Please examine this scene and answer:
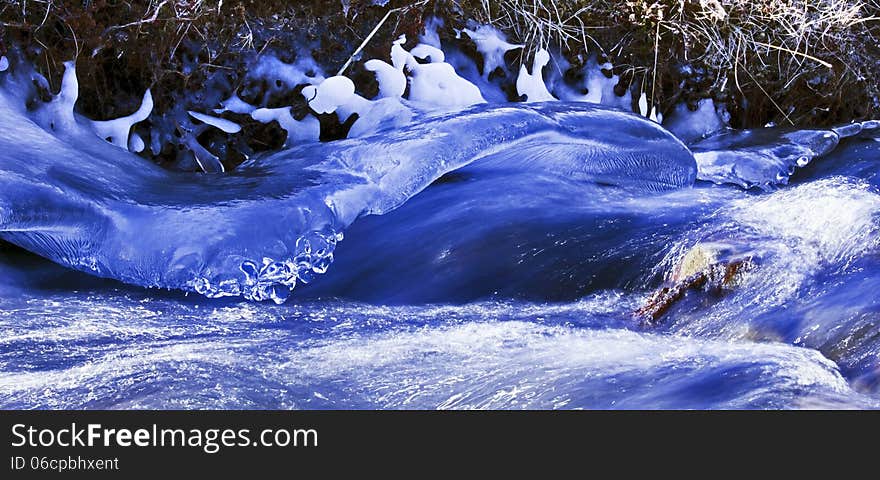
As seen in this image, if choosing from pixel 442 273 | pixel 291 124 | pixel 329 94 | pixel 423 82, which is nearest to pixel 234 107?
pixel 291 124

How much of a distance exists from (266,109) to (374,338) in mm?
1964

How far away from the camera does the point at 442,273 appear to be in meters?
3.62

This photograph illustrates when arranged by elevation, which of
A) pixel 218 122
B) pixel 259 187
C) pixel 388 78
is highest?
pixel 388 78

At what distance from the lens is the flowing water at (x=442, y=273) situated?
2.62 m

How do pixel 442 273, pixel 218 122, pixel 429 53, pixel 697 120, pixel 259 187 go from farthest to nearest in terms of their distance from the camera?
pixel 697 120 < pixel 429 53 < pixel 218 122 < pixel 259 187 < pixel 442 273

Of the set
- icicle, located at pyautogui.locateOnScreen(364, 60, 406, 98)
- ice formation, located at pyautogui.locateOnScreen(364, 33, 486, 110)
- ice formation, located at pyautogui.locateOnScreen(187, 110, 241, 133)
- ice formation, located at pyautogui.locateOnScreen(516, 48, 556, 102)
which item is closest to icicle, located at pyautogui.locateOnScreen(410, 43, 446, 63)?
ice formation, located at pyautogui.locateOnScreen(364, 33, 486, 110)

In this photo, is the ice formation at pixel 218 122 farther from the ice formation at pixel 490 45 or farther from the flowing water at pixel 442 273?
the ice formation at pixel 490 45

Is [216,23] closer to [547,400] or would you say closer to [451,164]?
[451,164]

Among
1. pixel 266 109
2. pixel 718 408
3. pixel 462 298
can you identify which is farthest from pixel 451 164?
pixel 718 408

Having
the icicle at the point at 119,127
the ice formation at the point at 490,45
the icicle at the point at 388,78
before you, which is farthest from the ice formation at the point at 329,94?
the ice formation at the point at 490,45

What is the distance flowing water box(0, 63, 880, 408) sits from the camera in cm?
262

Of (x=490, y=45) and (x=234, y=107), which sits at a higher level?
(x=490, y=45)

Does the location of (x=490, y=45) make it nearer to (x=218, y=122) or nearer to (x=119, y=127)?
(x=218, y=122)

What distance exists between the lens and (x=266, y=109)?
4703 mm
